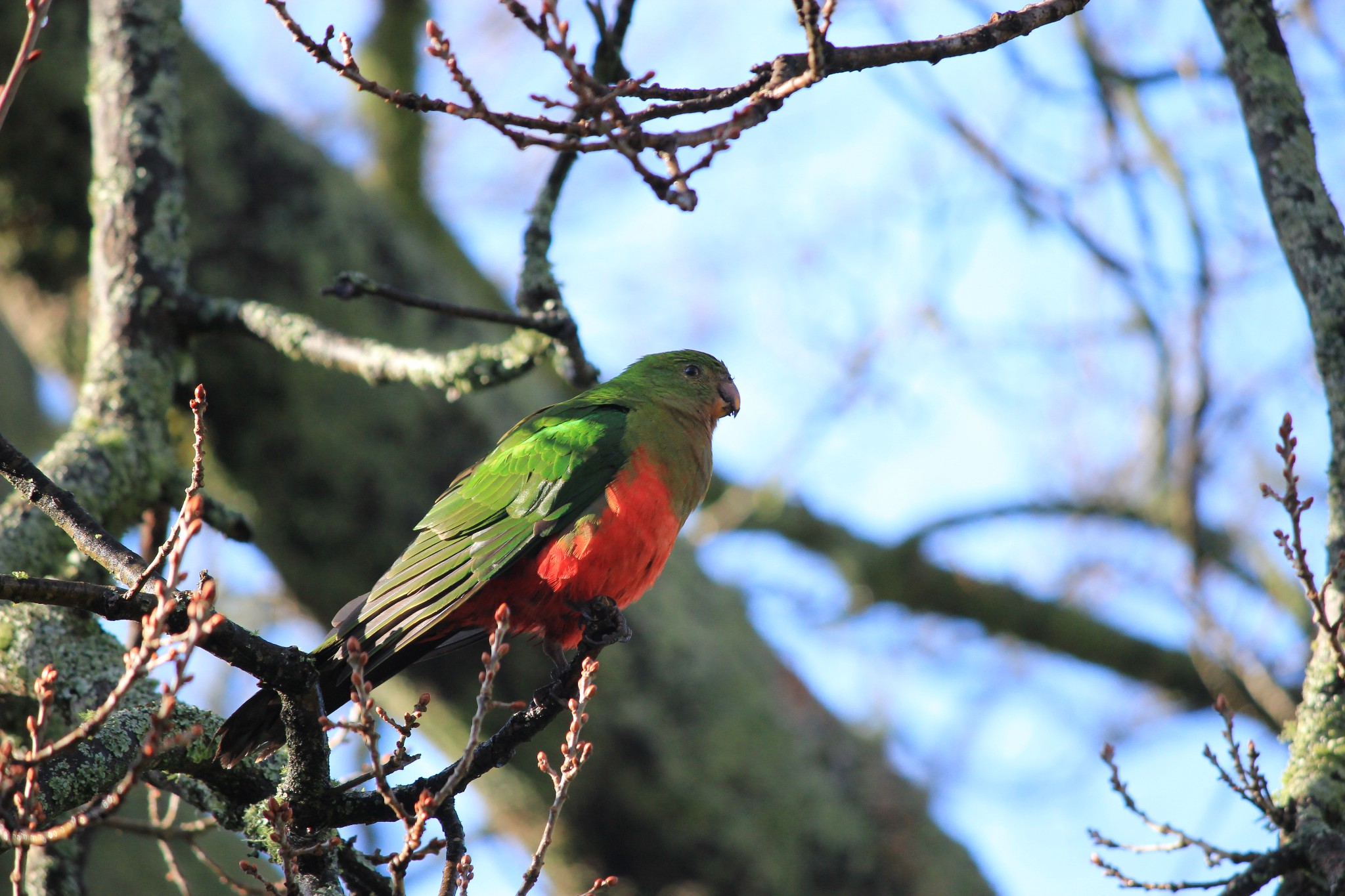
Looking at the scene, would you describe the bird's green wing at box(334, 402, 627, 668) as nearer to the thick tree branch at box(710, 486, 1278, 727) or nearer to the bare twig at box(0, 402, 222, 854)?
the bare twig at box(0, 402, 222, 854)

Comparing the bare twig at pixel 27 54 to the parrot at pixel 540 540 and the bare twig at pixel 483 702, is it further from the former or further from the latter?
the parrot at pixel 540 540

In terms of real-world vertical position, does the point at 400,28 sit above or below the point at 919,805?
above

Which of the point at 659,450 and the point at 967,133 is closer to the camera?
the point at 659,450

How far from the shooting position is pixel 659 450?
11.6ft

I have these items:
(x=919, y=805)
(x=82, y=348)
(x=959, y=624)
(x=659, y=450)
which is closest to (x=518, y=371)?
(x=659, y=450)

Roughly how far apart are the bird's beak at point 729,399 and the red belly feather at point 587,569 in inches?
36.2

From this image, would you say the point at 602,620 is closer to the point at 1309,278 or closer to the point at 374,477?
the point at 1309,278

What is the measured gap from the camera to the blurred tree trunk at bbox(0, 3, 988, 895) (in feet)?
17.2

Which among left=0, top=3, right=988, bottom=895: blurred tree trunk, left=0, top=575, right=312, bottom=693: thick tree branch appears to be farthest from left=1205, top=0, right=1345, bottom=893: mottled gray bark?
left=0, top=3, right=988, bottom=895: blurred tree trunk

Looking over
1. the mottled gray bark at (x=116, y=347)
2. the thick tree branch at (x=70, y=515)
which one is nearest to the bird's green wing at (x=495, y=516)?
the mottled gray bark at (x=116, y=347)

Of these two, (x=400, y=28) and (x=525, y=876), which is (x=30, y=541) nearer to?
(x=525, y=876)

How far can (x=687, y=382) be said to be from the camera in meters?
4.15

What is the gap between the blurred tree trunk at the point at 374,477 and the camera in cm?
525

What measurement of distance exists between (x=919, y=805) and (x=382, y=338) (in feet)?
12.1
